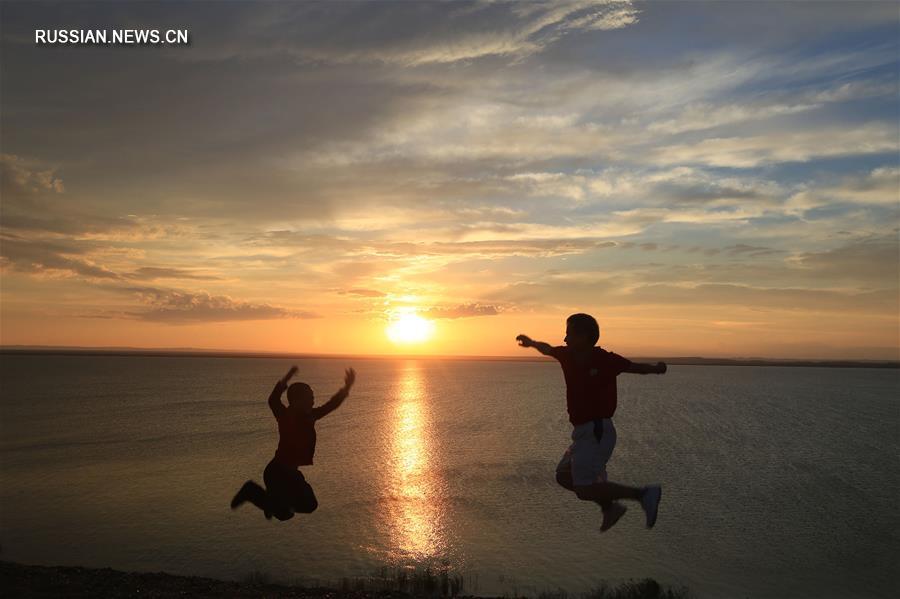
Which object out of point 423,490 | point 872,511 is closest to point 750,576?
point 872,511

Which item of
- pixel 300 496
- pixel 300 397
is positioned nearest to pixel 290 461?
pixel 300 496

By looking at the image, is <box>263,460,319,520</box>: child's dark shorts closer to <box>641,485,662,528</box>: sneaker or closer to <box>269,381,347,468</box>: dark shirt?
<box>269,381,347,468</box>: dark shirt

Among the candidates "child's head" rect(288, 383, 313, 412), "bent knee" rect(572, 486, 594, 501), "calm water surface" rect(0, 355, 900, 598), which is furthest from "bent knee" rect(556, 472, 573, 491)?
"calm water surface" rect(0, 355, 900, 598)

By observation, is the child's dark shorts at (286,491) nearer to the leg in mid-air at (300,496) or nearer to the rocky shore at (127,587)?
the leg in mid-air at (300,496)

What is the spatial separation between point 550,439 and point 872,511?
3931cm

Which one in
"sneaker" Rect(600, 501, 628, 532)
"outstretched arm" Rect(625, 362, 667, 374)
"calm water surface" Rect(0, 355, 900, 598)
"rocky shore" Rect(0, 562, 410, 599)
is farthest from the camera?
"calm water surface" Rect(0, 355, 900, 598)

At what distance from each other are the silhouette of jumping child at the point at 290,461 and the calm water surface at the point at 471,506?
80.4ft

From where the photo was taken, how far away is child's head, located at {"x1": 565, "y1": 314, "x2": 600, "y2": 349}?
7.30 meters

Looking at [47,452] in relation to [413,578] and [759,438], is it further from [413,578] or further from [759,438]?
[759,438]

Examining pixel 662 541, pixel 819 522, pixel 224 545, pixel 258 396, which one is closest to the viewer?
pixel 224 545

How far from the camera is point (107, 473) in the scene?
5731 cm

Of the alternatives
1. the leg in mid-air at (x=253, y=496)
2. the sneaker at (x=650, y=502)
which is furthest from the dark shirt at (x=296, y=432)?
the sneaker at (x=650, y=502)

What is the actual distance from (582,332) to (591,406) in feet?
2.83

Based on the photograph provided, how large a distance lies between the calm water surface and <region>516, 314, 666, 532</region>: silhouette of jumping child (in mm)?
23842
